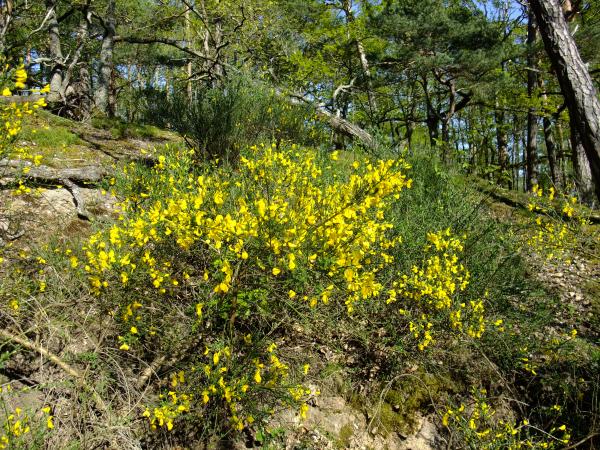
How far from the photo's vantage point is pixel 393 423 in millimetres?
3086

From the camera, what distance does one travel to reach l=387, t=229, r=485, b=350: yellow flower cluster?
122 inches

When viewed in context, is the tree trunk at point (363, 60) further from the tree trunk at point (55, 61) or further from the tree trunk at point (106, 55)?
the tree trunk at point (55, 61)

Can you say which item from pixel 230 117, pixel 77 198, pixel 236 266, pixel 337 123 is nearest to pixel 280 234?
pixel 236 266

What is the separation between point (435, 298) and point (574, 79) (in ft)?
8.96

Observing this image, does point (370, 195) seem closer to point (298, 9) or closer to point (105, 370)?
point (105, 370)

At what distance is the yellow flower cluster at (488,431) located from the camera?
2678 millimetres

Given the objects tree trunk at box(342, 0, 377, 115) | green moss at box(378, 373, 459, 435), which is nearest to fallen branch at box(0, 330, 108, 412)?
green moss at box(378, 373, 459, 435)

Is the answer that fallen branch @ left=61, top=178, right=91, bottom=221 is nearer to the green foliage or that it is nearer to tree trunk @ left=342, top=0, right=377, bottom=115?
the green foliage

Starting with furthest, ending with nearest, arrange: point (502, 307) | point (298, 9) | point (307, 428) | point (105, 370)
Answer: point (298, 9)
point (502, 307)
point (307, 428)
point (105, 370)

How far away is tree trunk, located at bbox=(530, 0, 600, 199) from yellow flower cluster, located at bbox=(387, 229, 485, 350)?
179 cm

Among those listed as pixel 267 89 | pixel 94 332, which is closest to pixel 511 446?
pixel 94 332

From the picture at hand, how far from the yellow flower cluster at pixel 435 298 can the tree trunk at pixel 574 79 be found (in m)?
1.79

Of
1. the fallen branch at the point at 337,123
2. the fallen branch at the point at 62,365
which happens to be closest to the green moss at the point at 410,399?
the fallen branch at the point at 62,365

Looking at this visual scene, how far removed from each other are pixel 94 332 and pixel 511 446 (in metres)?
3.22
